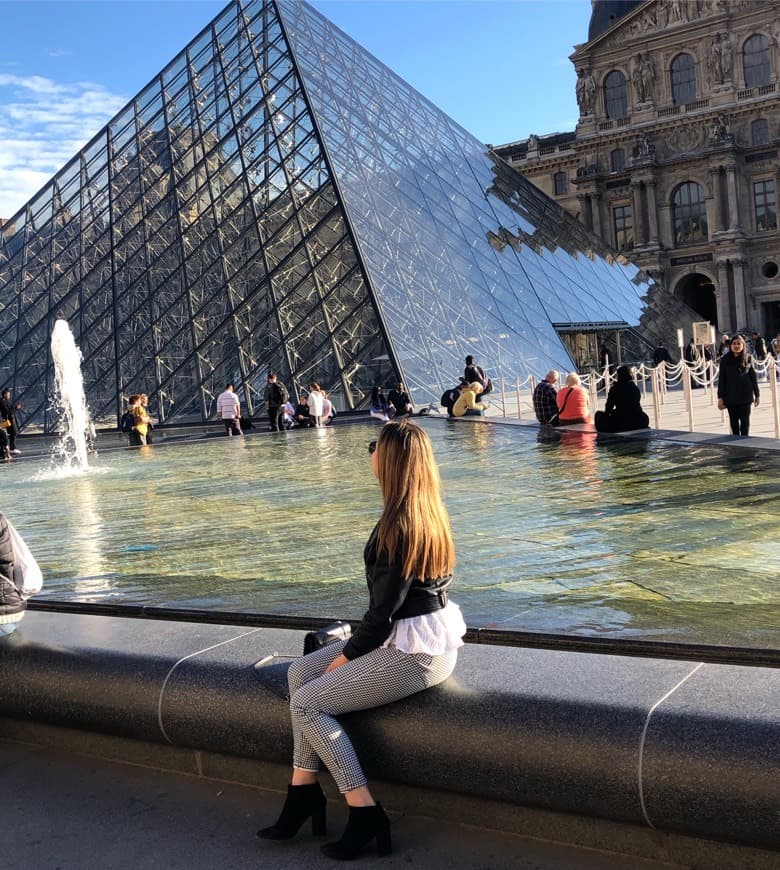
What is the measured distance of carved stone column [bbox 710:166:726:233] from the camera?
49.9 metres

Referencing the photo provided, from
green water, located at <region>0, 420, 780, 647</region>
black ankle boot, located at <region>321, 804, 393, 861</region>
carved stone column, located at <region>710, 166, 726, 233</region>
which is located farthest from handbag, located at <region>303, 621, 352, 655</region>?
carved stone column, located at <region>710, 166, 726, 233</region>

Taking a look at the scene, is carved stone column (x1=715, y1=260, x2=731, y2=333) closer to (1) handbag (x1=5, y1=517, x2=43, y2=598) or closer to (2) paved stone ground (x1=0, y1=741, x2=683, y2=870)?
(1) handbag (x1=5, y1=517, x2=43, y2=598)

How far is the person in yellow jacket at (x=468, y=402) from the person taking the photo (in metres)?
17.2

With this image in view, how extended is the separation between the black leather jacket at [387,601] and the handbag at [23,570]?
4.90 feet

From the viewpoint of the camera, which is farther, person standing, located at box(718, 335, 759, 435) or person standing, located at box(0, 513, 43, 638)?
person standing, located at box(718, 335, 759, 435)

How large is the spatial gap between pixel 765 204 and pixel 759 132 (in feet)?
10.8

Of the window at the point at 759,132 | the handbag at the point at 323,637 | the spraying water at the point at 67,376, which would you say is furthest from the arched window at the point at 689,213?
the handbag at the point at 323,637

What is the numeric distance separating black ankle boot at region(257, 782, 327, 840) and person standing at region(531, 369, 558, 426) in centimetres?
1111

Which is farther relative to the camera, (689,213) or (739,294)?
(689,213)

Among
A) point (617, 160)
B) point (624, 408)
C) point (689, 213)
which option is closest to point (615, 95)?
point (617, 160)

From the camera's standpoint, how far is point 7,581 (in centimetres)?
382

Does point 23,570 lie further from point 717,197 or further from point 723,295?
point 717,197

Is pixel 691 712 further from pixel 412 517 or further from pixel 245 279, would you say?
pixel 245 279

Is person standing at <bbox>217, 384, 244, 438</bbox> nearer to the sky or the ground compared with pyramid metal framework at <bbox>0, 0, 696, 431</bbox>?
nearer to the ground
